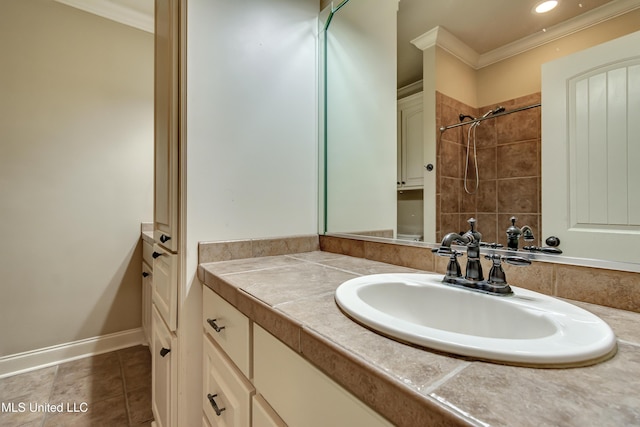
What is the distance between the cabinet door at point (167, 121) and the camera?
3.16 feet

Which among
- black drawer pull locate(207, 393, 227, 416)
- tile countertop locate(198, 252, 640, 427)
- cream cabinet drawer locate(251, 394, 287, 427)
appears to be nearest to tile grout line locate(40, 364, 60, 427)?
black drawer pull locate(207, 393, 227, 416)

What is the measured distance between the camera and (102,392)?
151cm

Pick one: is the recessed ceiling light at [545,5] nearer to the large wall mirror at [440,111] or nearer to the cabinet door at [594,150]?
the large wall mirror at [440,111]

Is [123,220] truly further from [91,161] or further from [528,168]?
[528,168]

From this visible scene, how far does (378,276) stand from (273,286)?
0.28 metres

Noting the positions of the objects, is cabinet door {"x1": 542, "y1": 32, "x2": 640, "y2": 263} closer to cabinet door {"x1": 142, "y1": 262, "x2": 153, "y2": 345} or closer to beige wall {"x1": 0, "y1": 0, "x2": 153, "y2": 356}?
cabinet door {"x1": 142, "y1": 262, "x2": 153, "y2": 345}

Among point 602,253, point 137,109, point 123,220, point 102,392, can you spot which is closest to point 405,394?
point 602,253

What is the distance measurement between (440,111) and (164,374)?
53.3 inches

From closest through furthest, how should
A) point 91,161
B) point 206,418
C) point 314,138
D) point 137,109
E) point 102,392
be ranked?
point 206,418
point 314,138
point 102,392
point 91,161
point 137,109

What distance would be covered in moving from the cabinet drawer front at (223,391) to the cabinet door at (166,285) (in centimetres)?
16

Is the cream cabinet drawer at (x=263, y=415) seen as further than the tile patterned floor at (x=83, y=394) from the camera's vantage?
No

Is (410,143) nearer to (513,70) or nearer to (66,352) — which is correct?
(513,70)

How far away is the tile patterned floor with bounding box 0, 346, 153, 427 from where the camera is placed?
1.31 meters

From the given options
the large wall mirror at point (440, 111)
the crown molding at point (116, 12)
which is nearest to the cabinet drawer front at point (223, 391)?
the large wall mirror at point (440, 111)
